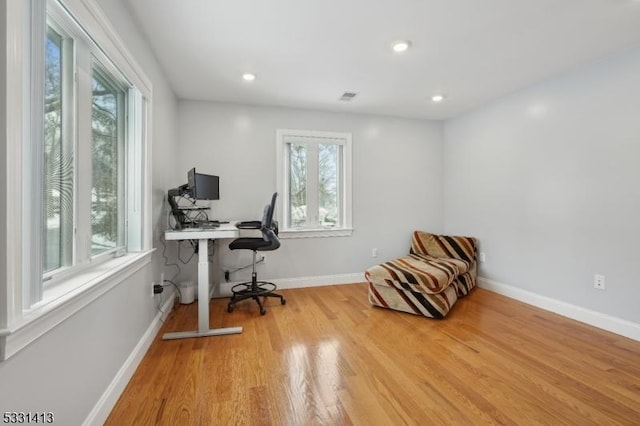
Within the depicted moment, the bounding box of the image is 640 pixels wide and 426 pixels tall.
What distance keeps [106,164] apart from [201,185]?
1049 mm

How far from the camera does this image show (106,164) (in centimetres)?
186

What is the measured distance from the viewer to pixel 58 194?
1.33 m

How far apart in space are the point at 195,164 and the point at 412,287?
2763mm

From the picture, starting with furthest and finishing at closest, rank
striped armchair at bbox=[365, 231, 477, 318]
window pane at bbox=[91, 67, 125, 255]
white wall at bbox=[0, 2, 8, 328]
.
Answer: striped armchair at bbox=[365, 231, 477, 318], window pane at bbox=[91, 67, 125, 255], white wall at bbox=[0, 2, 8, 328]

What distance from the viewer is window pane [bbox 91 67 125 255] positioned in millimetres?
1710

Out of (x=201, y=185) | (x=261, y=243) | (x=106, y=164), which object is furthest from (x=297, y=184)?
(x=106, y=164)

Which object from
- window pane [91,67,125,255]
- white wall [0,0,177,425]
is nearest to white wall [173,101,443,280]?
white wall [0,0,177,425]

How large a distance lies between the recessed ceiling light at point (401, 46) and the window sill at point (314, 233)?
224 centimetres

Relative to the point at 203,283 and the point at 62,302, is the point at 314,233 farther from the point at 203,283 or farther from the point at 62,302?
the point at 62,302

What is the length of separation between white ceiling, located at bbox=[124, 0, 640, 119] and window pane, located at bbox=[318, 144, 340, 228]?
2.73 ft

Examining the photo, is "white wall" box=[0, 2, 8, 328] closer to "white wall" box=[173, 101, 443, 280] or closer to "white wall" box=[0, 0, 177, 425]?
"white wall" box=[0, 0, 177, 425]

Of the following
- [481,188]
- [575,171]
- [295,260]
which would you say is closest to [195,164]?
[295,260]

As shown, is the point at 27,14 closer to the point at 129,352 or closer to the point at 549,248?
the point at 129,352

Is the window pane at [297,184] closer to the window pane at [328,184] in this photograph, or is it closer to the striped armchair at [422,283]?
the window pane at [328,184]
